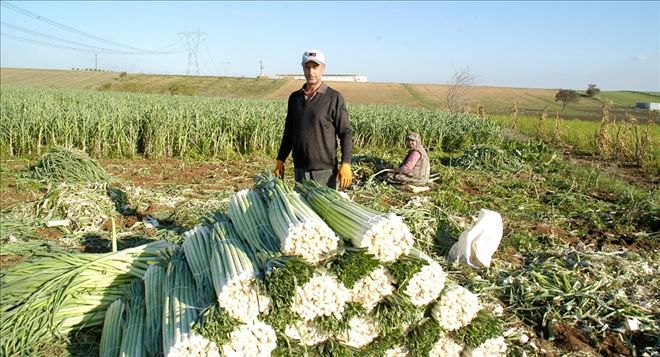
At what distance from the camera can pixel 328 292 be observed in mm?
→ 2596

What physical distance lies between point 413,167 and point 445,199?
1151 millimetres

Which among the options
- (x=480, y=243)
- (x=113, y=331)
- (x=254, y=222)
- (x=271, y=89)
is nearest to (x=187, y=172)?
(x=480, y=243)

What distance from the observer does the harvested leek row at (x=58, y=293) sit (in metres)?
3.12

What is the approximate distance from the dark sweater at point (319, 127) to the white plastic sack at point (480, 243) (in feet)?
5.23

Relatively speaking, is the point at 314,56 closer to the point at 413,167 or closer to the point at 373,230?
the point at 373,230

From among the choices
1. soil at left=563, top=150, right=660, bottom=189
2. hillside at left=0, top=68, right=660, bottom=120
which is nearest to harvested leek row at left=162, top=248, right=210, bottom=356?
soil at left=563, top=150, right=660, bottom=189

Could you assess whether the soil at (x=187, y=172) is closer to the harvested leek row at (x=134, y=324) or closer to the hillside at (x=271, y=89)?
the harvested leek row at (x=134, y=324)

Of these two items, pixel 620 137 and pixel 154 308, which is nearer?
pixel 154 308

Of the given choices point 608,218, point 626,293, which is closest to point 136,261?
point 626,293

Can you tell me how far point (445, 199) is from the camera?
25.5ft

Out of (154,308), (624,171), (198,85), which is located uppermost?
(198,85)

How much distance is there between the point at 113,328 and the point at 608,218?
7272 mm

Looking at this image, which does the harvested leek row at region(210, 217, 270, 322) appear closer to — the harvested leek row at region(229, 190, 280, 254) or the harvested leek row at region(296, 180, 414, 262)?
the harvested leek row at region(229, 190, 280, 254)

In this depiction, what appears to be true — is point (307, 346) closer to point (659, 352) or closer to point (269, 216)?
point (269, 216)
